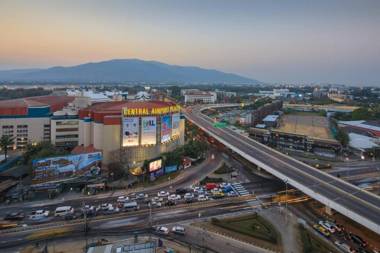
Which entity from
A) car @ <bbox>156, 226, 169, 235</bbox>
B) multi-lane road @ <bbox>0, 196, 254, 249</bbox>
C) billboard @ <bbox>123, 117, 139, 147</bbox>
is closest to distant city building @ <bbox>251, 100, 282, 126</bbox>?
billboard @ <bbox>123, 117, 139, 147</bbox>

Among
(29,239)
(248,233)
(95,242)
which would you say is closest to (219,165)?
(248,233)

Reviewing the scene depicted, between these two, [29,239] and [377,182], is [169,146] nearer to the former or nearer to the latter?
[29,239]

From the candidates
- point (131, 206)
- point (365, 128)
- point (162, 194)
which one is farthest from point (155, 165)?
point (365, 128)

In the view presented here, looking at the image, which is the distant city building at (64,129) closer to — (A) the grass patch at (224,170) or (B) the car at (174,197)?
(B) the car at (174,197)

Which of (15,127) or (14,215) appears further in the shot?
(15,127)

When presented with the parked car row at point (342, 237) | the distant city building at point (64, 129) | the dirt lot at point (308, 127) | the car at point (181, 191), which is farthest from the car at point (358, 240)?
the distant city building at point (64, 129)

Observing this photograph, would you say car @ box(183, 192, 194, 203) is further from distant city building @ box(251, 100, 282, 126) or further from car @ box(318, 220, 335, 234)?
distant city building @ box(251, 100, 282, 126)
